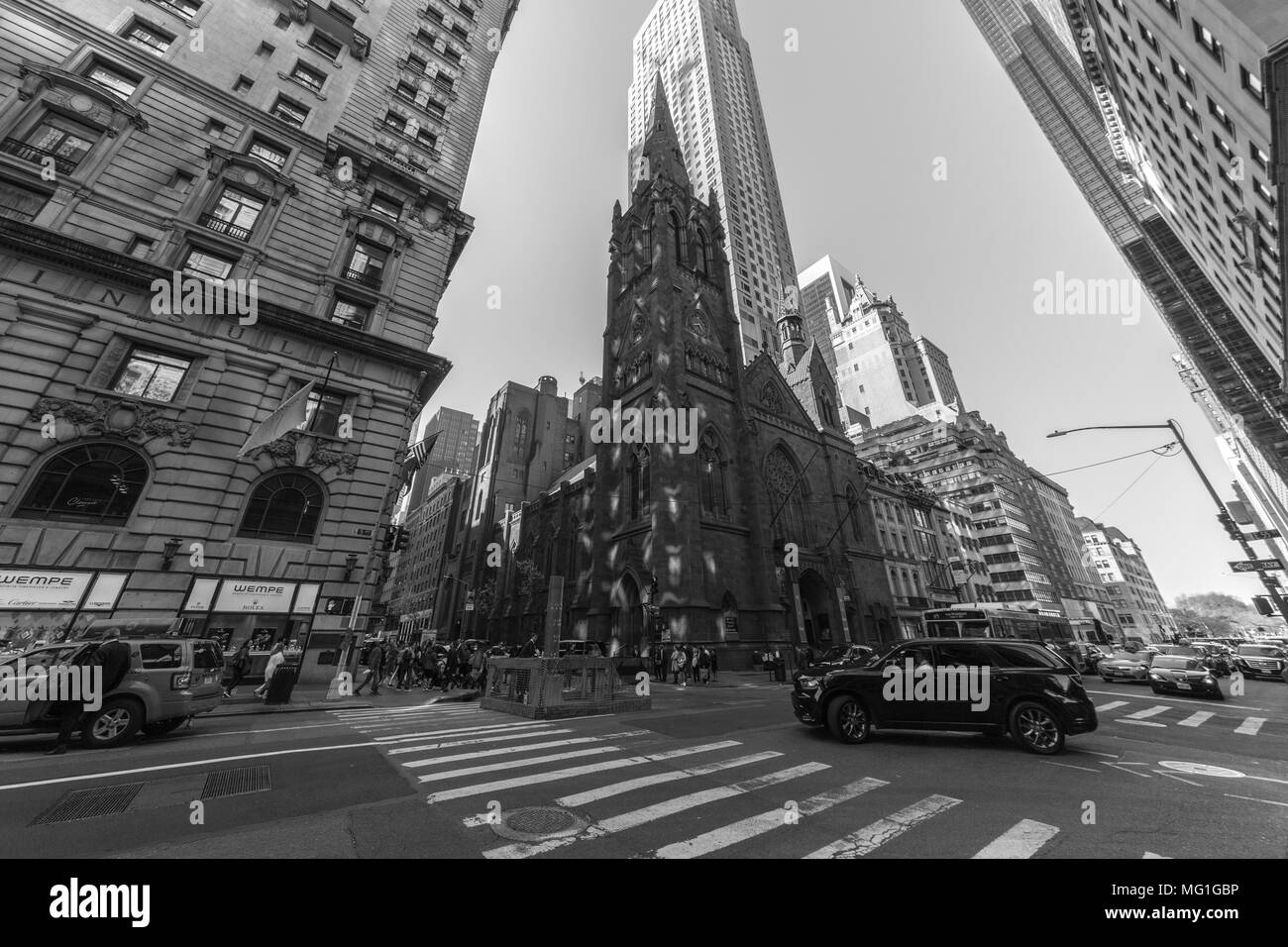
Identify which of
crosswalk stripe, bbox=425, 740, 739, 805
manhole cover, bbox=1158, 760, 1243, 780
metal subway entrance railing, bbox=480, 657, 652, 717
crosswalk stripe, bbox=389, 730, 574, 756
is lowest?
manhole cover, bbox=1158, 760, 1243, 780

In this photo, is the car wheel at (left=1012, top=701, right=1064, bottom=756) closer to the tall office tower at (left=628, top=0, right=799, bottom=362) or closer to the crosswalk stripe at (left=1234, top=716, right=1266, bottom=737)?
the crosswalk stripe at (left=1234, top=716, right=1266, bottom=737)

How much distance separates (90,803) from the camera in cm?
517

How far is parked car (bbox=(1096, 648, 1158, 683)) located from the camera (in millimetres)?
21609

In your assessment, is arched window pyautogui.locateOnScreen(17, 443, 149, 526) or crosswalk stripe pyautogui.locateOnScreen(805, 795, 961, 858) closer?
crosswalk stripe pyautogui.locateOnScreen(805, 795, 961, 858)

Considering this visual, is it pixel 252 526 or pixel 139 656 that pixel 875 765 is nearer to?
pixel 139 656

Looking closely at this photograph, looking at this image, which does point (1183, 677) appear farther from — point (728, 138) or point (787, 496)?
point (728, 138)

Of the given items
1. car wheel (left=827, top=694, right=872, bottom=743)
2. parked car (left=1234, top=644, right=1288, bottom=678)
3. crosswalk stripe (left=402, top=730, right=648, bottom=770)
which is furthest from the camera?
parked car (left=1234, top=644, right=1288, bottom=678)

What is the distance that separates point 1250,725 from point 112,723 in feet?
76.9

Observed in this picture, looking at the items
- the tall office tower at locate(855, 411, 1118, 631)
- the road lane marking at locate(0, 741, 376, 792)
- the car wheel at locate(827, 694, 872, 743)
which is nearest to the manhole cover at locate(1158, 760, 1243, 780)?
the car wheel at locate(827, 694, 872, 743)

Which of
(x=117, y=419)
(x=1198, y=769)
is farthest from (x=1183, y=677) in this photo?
(x=117, y=419)

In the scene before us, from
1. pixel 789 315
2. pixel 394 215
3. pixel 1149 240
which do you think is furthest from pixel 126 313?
pixel 1149 240

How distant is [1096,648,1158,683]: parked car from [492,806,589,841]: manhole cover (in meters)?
28.7

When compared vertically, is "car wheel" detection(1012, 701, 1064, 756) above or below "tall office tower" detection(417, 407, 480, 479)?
below
